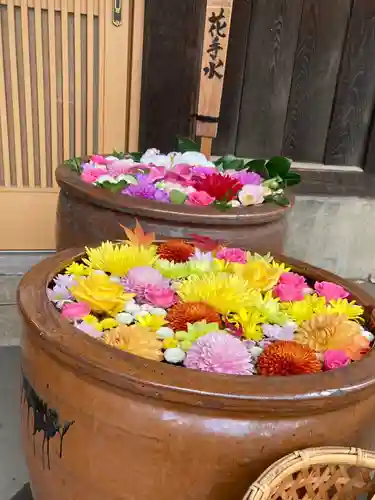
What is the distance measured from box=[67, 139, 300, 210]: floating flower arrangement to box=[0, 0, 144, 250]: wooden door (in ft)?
3.22

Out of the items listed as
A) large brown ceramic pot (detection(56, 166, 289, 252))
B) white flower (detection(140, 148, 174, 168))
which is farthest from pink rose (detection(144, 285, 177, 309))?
white flower (detection(140, 148, 174, 168))

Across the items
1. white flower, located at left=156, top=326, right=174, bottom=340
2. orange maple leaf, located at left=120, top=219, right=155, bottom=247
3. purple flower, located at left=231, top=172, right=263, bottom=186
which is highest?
purple flower, located at left=231, top=172, right=263, bottom=186

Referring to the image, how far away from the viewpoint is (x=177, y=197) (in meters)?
1.81

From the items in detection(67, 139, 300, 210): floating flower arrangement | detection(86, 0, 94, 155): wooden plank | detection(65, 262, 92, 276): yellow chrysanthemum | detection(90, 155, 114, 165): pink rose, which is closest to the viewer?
detection(65, 262, 92, 276): yellow chrysanthemum

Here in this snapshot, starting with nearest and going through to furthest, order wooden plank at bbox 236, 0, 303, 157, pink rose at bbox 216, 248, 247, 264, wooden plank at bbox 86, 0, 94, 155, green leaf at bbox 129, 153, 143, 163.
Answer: pink rose at bbox 216, 248, 247, 264 → green leaf at bbox 129, 153, 143, 163 → wooden plank at bbox 86, 0, 94, 155 → wooden plank at bbox 236, 0, 303, 157

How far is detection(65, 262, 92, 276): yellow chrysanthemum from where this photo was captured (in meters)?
1.37

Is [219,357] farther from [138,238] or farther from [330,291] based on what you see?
[138,238]

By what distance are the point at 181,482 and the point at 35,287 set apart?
538mm

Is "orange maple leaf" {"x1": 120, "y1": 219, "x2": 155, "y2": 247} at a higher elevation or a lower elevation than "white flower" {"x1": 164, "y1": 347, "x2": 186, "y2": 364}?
higher

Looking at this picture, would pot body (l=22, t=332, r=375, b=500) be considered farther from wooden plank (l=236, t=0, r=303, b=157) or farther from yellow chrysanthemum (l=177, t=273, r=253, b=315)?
wooden plank (l=236, t=0, r=303, b=157)

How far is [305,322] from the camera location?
124 cm

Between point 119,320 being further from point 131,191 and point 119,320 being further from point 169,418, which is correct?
point 131,191

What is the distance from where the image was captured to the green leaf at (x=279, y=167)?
2164 millimetres

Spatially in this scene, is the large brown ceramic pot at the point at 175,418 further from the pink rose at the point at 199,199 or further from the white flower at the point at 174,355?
the pink rose at the point at 199,199
